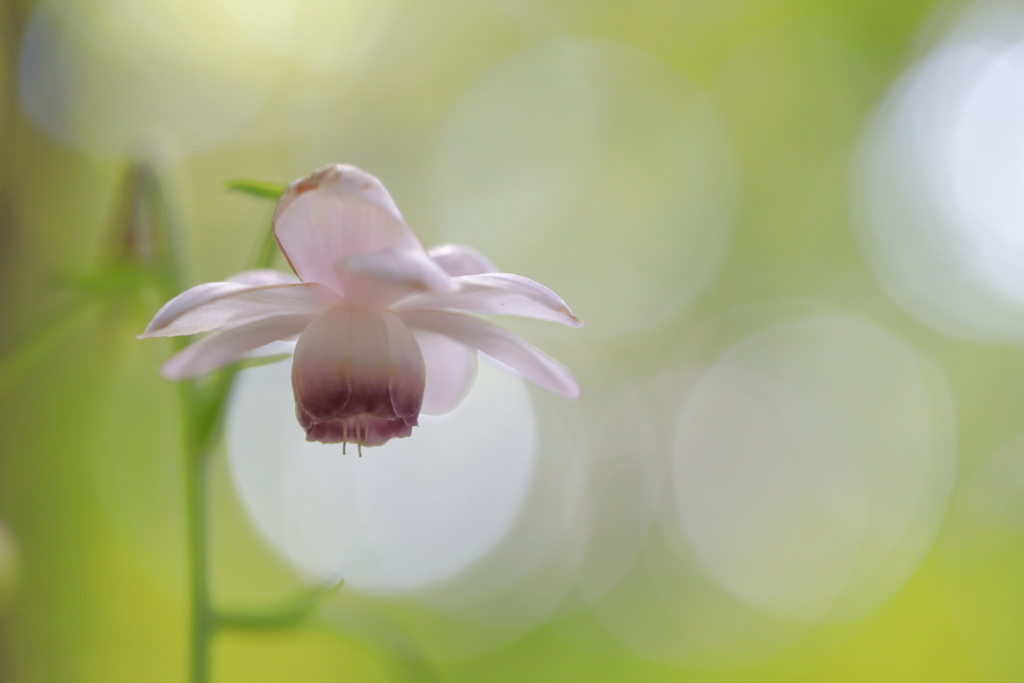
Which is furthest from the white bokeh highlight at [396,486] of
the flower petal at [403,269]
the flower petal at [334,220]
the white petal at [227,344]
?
the flower petal at [403,269]

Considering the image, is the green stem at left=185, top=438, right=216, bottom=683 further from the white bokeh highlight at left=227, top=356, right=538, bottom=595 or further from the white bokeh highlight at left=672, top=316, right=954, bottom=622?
the white bokeh highlight at left=672, top=316, right=954, bottom=622

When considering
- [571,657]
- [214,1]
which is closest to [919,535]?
[571,657]

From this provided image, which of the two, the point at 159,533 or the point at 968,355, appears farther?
the point at 968,355

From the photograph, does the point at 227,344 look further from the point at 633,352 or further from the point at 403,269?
the point at 633,352

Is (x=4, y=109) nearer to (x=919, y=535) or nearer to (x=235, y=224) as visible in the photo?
(x=235, y=224)

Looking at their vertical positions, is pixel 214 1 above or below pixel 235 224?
above

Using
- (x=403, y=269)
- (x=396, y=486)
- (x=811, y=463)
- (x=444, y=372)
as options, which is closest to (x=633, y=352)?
(x=811, y=463)

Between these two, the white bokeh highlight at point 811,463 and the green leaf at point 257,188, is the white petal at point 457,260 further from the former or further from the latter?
the white bokeh highlight at point 811,463
